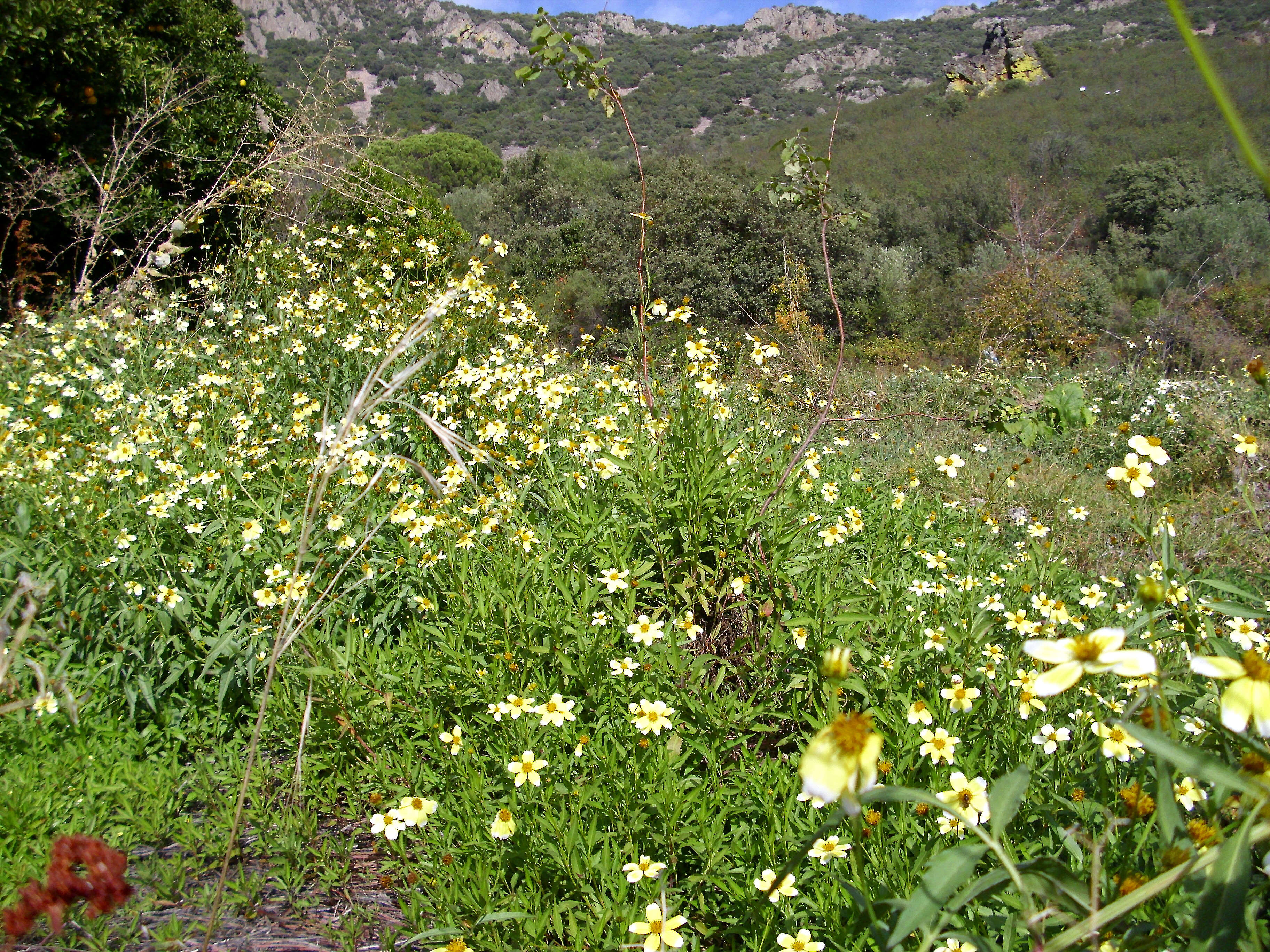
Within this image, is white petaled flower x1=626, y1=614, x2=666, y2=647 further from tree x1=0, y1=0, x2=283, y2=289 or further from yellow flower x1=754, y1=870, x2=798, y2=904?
tree x1=0, y1=0, x2=283, y2=289

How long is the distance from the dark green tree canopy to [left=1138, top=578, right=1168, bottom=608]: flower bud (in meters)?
30.2

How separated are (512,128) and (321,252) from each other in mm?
37161

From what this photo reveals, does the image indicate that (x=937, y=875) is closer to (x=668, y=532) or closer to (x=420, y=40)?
(x=668, y=532)

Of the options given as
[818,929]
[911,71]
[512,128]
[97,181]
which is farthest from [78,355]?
[911,71]

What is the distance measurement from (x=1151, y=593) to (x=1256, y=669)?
100 millimetres

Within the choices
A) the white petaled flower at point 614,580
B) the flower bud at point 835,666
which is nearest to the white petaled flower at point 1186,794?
the flower bud at point 835,666

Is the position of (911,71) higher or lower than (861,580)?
higher

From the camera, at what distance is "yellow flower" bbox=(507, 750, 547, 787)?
4.73ft

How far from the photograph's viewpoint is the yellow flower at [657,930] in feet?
3.86

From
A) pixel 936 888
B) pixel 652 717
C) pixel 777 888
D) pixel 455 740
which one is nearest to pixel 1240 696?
pixel 936 888

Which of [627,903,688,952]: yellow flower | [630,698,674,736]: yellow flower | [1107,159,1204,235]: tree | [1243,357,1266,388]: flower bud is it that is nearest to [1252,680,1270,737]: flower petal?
[1243,357,1266,388]: flower bud

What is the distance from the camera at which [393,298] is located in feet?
13.6

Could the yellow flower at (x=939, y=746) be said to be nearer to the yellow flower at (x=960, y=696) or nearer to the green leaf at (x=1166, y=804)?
the yellow flower at (x=960, y=696)

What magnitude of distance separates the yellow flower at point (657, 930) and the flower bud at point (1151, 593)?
0.85m
